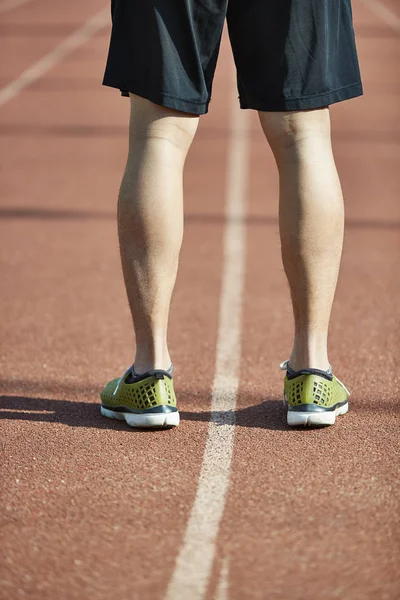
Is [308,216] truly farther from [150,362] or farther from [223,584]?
[223,584]

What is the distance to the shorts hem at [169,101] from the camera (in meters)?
2.86

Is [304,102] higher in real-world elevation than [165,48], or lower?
lower

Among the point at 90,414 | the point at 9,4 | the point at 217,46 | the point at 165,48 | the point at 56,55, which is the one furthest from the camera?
the point at 9,4

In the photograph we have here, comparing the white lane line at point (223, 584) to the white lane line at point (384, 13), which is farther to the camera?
the white lane line at point (384, 13)

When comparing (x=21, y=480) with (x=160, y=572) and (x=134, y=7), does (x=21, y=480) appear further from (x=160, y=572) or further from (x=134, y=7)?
(x=134, y=7)

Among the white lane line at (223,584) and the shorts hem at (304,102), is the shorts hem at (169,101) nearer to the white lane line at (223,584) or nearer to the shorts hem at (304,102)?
the shorts hem at (304,102)

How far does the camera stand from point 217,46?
2943mm

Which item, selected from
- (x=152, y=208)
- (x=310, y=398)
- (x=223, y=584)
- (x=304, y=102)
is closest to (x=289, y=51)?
(x=304, y=102)

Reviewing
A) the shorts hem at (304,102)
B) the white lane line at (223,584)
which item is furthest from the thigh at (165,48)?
the white lane line at (223,584)

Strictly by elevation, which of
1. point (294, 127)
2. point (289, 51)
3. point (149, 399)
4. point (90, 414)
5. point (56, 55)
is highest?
point (289, 51)

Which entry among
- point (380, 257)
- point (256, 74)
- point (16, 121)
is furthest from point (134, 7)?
point (16, 121)

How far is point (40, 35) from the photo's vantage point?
2009 centimetres

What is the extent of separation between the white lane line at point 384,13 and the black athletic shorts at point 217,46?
20.2 metres

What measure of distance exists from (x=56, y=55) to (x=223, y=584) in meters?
16.3
